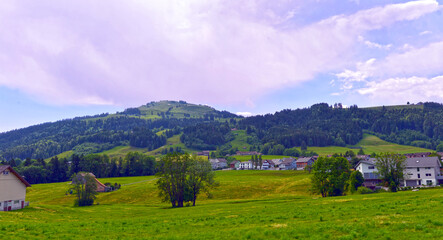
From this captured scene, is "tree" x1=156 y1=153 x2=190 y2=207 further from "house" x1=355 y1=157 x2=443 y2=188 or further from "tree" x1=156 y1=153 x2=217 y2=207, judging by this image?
"house" x1=355 y1=157 x2=443 y2=188

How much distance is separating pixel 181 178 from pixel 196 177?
16.0ft

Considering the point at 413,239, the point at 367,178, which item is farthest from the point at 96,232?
the point at 367,178

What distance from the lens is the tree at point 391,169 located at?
7062 cm

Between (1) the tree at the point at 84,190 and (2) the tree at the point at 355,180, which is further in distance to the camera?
(1) the tree at the point at 84,190

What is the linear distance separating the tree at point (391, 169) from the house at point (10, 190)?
8878 centimetres

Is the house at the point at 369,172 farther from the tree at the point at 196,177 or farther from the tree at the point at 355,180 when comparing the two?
the tree at the point at 196,177

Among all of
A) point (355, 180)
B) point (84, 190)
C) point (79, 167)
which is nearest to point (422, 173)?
point (355, 180)

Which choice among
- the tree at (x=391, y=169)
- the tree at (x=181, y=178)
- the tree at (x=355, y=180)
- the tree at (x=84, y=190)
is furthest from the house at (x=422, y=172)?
the tree at (x=84, y=190)

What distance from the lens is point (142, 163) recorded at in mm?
199875

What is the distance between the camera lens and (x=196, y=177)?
74.6m

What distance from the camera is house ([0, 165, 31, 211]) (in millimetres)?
52350

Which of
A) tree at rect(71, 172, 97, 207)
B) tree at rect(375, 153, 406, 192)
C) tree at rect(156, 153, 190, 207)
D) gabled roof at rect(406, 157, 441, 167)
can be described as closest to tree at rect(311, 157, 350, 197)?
tree at rect(375, 153, 406, 192)

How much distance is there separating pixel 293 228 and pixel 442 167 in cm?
13596

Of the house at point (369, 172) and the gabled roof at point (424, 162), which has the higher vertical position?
the gabled roof at point (424, 162)
